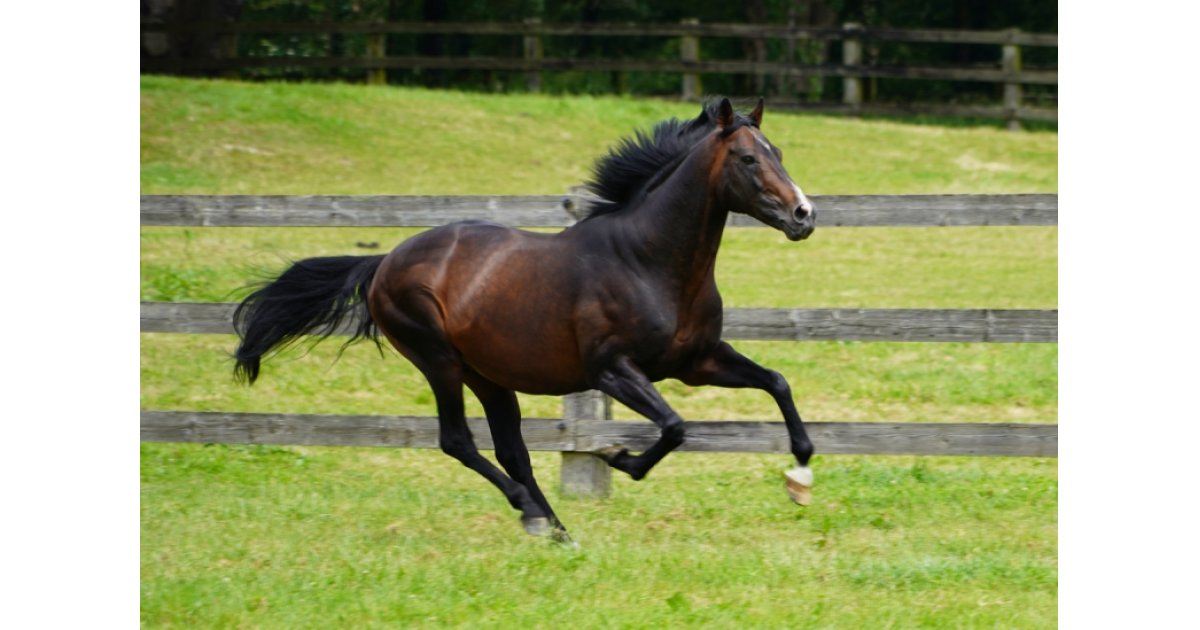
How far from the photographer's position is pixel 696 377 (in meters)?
6.18

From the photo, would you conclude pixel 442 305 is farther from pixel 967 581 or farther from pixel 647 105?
pixel 647 105

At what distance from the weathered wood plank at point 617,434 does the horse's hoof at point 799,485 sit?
3.03 ft

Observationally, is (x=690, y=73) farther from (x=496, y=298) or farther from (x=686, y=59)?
(x=496, y=298)

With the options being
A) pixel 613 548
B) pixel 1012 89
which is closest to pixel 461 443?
pixel 613 548

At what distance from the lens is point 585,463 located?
757cm

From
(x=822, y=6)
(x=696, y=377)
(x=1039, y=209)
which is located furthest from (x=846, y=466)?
(x=822, y=6)

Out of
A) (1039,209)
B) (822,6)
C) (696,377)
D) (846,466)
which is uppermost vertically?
(822,6)

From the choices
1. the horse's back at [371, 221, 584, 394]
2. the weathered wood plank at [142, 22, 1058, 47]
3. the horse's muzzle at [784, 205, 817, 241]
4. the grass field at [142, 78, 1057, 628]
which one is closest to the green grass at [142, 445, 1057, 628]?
the grass field at [142, 78, 1057, 628]

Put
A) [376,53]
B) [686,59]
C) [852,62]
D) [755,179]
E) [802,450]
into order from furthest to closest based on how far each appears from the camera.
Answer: [376,53]
[852,62]
[686,59]
[802,450]
[755,179]

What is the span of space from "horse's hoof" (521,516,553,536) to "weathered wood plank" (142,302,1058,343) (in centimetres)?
149

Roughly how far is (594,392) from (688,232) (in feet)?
5.46

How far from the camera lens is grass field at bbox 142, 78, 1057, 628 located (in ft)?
18.3

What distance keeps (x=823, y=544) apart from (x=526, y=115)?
14.4 meters

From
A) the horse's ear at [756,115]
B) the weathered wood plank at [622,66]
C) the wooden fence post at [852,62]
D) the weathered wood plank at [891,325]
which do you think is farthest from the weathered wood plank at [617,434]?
the wooden fence post at [852,62]
